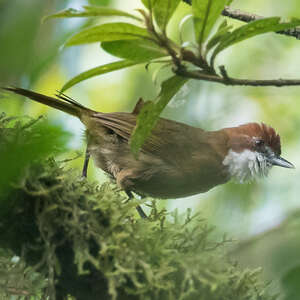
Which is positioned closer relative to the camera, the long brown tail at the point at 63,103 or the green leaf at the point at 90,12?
the green leaf at the point at 90,12

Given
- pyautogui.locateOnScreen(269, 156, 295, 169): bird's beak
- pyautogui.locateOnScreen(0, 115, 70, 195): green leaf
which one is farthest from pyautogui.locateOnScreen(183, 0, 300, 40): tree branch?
pyautogui.locateOnScreen(269, 156, 295, 169): bird's beak

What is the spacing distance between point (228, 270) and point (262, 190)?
2.44 metres

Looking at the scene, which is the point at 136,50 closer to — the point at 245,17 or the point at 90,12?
the point at 90,12

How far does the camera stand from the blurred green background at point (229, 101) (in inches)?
31.1

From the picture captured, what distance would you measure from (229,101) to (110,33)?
3.75m

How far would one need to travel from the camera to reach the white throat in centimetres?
390

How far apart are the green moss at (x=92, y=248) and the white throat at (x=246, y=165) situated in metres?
2.00

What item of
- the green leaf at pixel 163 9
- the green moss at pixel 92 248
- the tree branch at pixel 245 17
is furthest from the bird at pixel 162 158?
the green leaf at pixel 163 9

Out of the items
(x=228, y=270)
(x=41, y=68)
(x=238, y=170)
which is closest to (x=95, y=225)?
(x=228, y=270)

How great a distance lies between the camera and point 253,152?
4.10 meters

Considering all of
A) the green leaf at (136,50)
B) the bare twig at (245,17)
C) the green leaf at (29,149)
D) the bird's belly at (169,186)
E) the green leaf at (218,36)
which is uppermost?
the bare twig at (245,17)

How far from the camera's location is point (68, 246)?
67.0 inches

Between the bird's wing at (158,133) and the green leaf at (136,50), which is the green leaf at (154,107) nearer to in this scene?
the green leaf at (136,50)

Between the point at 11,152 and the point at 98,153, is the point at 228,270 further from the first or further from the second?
the point at 98,153
